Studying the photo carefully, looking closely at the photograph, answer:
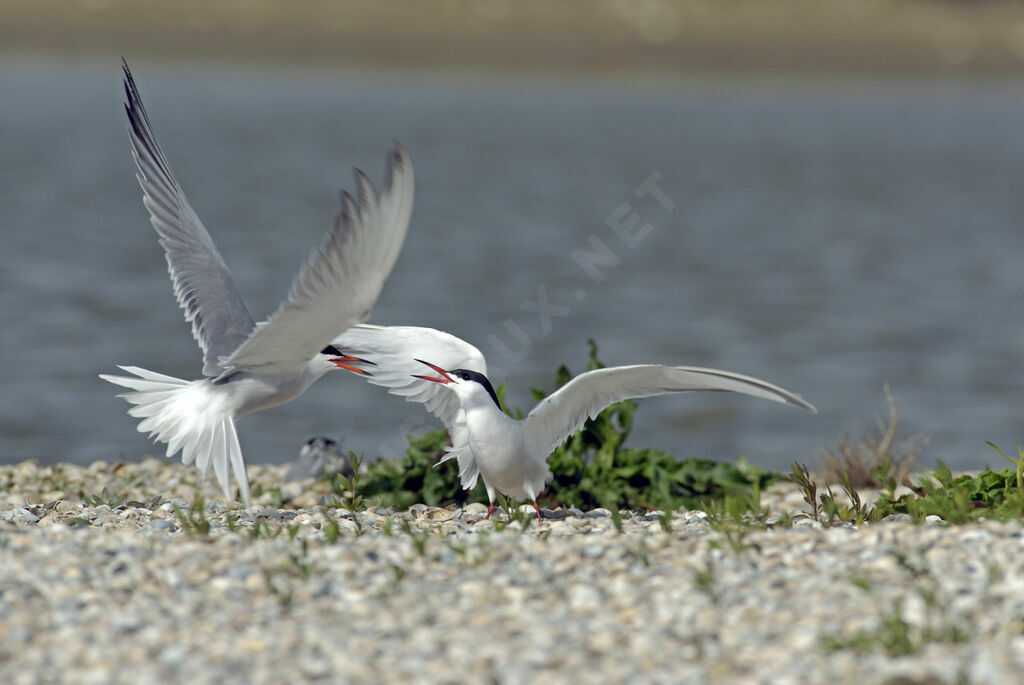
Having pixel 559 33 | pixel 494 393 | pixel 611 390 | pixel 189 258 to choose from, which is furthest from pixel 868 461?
pixel 559 33

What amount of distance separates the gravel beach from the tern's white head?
67 cm

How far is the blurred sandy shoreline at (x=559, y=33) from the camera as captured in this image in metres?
45.2

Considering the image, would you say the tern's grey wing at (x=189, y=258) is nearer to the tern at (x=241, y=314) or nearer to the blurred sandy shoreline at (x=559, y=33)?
the tern at (x=241, y=314)

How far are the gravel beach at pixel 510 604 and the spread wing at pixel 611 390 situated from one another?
22.8 inches

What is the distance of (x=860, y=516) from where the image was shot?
5.38 meters

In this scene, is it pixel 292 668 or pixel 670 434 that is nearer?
→ pixel 292 668

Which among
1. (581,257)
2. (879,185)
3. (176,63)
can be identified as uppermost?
(176,63)

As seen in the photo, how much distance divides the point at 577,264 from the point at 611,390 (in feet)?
43.6

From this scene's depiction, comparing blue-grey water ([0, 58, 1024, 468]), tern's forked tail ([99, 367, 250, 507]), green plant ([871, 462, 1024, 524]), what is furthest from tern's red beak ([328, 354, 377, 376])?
blue-grey water ([0, 58, 1024, 468])

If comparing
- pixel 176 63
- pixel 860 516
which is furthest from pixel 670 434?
pixel 176 63

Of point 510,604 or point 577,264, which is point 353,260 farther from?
point 577,264

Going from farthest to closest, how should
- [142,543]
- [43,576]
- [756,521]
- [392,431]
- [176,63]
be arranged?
[176,63] < [392,431] < [756,521] < [142,543] < [43,576]

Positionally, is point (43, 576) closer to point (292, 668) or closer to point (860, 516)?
point (292, 668)

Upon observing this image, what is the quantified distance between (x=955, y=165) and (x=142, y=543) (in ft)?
107
